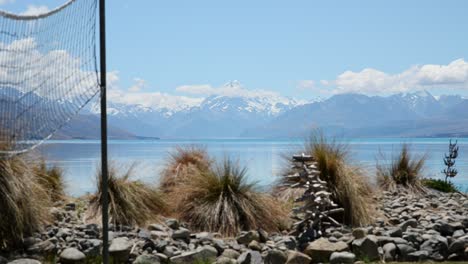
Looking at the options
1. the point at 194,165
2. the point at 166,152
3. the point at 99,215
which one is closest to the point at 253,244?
the point at 99,215

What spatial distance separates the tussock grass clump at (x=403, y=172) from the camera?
1316cm

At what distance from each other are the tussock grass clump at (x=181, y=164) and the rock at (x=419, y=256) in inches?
179

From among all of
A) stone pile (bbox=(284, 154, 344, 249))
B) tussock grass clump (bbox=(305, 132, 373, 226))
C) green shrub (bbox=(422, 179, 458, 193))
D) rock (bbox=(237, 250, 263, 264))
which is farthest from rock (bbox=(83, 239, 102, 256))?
green shrub (bbox=(422, 179, 458, 193))

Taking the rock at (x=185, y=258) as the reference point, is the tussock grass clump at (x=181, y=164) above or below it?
above

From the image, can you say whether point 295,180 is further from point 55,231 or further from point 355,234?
point 55,231

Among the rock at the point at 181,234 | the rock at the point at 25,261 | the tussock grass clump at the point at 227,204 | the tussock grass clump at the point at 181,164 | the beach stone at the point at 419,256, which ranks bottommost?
the beach stone at the point at 419,256

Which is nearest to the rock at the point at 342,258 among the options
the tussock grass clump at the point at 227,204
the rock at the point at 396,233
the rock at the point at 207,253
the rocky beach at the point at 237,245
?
the rocky beach at the point at 237,245

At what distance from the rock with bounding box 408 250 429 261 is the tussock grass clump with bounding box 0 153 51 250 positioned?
15.2 ft

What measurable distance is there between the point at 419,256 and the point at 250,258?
6.92 ft

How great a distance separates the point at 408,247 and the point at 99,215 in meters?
4.32

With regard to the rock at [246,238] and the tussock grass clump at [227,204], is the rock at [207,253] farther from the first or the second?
the tussock grass clump at [227,204]

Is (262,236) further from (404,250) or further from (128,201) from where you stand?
(128,201)

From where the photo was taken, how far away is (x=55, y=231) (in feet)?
25.4

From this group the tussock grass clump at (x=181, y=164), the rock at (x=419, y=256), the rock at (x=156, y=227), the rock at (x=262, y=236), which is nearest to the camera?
the rock at (x=419, y=256)
